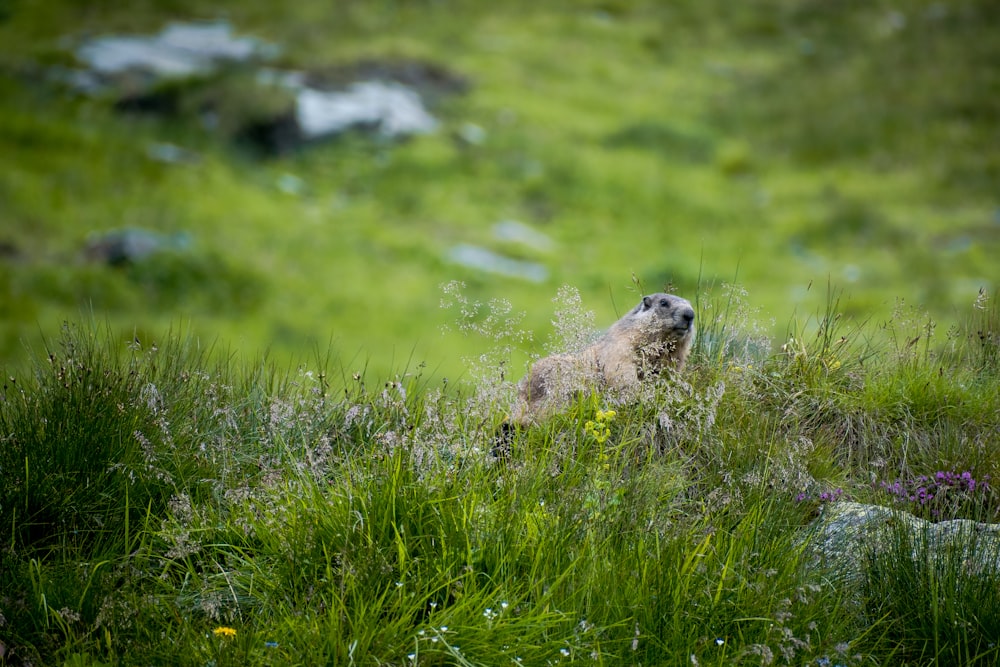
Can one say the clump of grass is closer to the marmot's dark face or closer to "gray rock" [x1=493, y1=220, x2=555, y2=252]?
the marmot's dark face

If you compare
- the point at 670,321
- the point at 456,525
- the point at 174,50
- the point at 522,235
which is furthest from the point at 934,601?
the point at 174,50

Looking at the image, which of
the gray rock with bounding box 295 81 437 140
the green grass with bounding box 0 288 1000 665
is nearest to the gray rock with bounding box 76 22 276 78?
the gray rock with bounding box 295 81 437 140

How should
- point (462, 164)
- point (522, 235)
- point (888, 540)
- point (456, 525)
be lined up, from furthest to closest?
1. point (462, 164)
2. point (522, 235)
3. point (888, 540)
4. point (456, 525)

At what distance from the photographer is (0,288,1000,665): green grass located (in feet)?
13.6

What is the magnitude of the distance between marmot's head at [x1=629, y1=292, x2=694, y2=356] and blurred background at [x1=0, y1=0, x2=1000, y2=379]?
5.07m

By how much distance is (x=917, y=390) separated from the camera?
6.09 metres

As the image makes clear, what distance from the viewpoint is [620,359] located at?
6.25 metres

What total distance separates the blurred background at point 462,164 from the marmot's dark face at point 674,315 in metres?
5.05

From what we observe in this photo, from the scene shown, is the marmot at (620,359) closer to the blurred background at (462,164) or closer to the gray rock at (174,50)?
the blurred background at (462,164)

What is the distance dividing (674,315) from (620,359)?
457 millimetres

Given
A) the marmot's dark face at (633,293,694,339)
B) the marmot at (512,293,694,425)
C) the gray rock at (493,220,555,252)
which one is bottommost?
the gray rock at (493,220,555,252)

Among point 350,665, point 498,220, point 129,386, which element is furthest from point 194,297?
point 350,665

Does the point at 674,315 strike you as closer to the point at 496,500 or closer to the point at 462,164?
the point at 496,500

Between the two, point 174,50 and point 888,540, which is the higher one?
point 174,50
